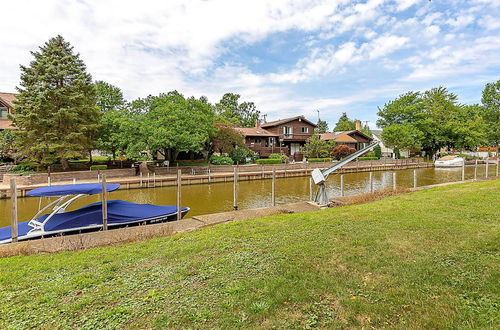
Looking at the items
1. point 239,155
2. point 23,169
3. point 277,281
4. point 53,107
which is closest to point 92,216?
point 277,281

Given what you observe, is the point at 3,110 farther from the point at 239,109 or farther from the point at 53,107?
the point at 239,109

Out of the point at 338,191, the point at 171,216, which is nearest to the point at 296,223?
the point at 171,216

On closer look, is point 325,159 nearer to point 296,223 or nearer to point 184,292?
point 296,223

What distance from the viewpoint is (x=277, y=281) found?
438 centimetres

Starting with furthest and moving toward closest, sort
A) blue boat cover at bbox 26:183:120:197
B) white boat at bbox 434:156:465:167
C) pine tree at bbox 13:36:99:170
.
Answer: white boat at bbox 434:156:465:167 → pine tree at bbox 13:36:99:170 → blue boat cover at bbox 26:183:120:197

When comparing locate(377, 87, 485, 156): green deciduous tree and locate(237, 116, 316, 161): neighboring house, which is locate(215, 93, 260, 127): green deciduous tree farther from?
locate(377, 87, 485, 156): green deciduous tree

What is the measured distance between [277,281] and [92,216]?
8629 mm

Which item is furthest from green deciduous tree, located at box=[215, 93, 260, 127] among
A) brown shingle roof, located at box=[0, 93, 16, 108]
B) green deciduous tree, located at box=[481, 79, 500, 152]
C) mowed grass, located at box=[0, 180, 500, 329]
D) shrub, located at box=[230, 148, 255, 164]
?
mowed grass, located at box=[0, 180, 500, 329]

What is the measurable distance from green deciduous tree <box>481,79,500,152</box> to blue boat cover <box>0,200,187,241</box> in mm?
73670

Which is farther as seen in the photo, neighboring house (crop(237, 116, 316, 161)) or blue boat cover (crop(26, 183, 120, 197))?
neighboring house (crop(237, 116, 316, 161))

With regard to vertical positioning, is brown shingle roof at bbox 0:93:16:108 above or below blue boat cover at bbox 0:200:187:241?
above

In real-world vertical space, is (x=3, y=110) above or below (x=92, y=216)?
above

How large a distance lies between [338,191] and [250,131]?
2519 centimetres

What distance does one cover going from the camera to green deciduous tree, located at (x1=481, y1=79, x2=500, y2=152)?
60.3 meters
